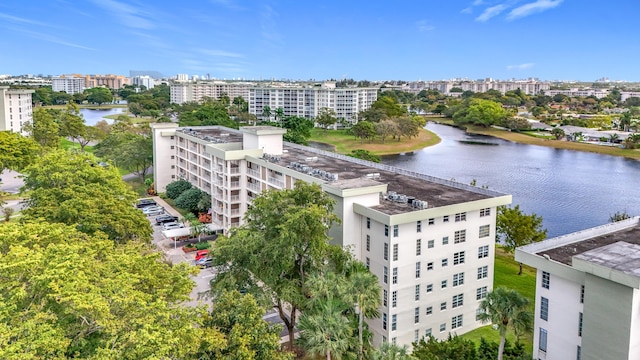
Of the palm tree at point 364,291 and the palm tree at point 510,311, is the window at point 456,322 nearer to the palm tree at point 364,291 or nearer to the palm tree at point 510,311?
the palm tree at point 510,311

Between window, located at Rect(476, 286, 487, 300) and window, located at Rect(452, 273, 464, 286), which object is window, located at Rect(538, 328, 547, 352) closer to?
window, located at Rect(452, 273, 464, 286)

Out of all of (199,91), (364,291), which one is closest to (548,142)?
(364,291)

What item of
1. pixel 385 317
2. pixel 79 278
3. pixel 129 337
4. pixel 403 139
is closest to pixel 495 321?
pixel 385 317

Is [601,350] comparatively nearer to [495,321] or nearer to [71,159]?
[495,321]

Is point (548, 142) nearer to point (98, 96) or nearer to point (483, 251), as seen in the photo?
point (483, 251)

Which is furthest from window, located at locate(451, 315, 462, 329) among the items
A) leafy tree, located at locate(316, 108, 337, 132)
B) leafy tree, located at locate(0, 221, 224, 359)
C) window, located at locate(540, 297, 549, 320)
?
leafy tree, located at locate(316, 108, 337, 132)

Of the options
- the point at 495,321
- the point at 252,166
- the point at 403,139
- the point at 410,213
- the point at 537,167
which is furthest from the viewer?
the point at 403,139

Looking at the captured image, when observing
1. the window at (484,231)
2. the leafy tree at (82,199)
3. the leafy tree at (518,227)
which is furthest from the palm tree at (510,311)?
the leafy tree at (82,199)

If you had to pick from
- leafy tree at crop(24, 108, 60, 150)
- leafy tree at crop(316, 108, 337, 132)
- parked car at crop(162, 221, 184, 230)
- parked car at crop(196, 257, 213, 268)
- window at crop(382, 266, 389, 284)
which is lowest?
parked car at crop(196, 257, 213, 268)
